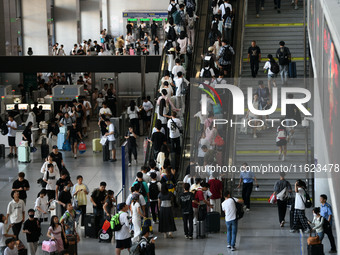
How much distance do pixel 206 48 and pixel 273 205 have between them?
6.48 metres

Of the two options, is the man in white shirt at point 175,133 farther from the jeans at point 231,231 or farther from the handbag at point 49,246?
the handbag at point 49,246

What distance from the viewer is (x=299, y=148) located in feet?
66.0

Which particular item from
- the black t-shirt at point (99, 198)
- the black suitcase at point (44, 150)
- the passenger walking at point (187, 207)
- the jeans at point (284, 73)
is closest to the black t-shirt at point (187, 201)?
the passenger walking at point (187, 207)

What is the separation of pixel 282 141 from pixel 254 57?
3541 mm

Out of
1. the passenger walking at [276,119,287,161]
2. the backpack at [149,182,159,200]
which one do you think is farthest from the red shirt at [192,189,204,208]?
the passenger walking at [276,119,287,161]

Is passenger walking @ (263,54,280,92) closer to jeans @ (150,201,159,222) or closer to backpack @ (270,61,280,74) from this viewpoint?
backpack @ (270,61,280,74)

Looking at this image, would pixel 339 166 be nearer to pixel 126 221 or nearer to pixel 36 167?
pixel 126 221

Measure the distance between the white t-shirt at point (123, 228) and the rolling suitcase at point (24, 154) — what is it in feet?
34.9

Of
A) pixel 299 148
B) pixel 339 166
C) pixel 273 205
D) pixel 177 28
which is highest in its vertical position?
pixel 177 28

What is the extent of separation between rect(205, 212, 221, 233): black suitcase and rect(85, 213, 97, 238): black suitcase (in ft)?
7.86

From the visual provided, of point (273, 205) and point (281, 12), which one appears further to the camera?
point (281, 12)

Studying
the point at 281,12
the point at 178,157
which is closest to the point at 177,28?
the point at 281,12

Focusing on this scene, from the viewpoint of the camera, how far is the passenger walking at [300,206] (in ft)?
52.6

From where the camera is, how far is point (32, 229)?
14.9 m
